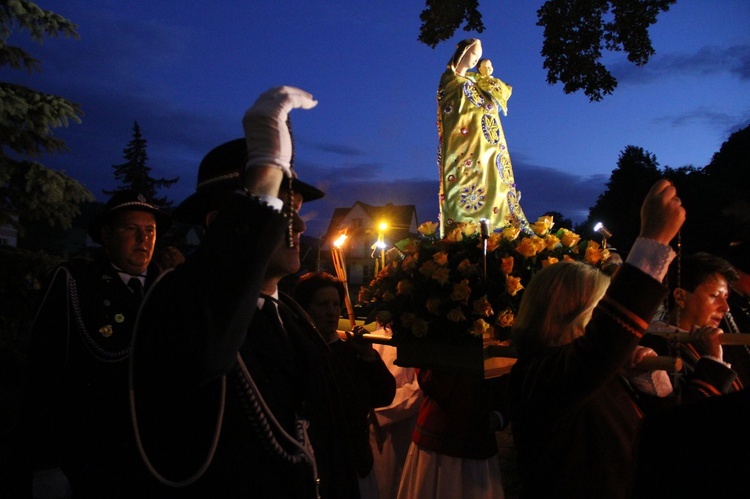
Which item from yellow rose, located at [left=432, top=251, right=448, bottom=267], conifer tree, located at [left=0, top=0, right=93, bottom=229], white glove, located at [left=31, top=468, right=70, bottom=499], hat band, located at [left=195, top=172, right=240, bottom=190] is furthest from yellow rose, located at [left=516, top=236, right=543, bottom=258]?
conifer tree, located at [left=0, top=0, right=93, bottom=229]

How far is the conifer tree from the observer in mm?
8594

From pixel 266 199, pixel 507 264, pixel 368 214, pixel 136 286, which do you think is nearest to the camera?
pixel 266 199

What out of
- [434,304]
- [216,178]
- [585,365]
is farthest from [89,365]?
[585,365]

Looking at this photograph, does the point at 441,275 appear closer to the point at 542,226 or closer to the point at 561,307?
the point at 542,226

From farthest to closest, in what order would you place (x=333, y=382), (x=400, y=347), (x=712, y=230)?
(x=712, y=230)
(x=400, y=347)
(x=333, y=382)

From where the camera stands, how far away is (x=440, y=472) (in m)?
3.96

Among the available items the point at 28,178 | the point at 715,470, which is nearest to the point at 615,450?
the point at 715,470

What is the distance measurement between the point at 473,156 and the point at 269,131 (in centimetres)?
464

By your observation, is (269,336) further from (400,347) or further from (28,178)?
(28,178)

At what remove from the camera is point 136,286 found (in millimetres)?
3811

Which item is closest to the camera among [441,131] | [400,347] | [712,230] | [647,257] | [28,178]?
[647,257]

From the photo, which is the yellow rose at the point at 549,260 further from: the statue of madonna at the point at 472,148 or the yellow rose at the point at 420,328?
the statue of madonna at the point at 472,148

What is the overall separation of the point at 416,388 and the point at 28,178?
24.4 feet

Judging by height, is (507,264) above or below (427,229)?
below
